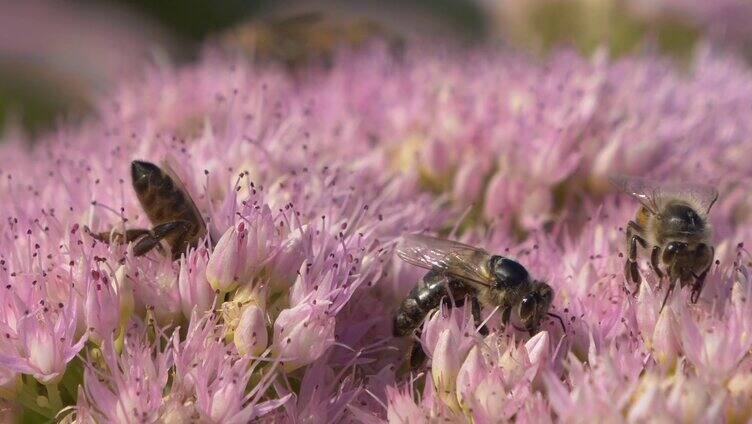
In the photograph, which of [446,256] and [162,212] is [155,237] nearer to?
[162,212]

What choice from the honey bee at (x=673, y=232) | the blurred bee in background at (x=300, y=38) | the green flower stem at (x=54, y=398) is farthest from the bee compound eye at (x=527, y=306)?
the blurred bee in background at (x=300, y=38)

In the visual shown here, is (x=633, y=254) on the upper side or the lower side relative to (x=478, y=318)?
upper

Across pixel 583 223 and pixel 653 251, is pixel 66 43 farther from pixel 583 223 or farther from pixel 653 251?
pixel 653 251

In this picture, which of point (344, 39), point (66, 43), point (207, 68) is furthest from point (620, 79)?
point (66, 43)

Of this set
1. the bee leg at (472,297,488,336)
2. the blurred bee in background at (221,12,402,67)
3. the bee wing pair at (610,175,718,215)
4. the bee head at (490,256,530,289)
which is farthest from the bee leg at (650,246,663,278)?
the blurred bee in background at (221,12,402,67)

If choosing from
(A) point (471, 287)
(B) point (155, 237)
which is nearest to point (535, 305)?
(A) point (471, 287)

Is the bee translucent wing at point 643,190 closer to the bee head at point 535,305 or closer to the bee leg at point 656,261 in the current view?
the bee leg at point 656,261
